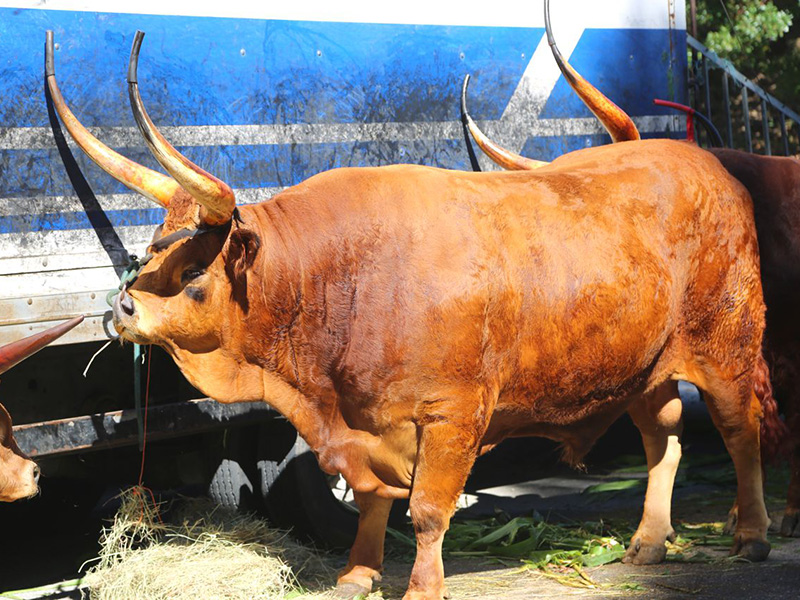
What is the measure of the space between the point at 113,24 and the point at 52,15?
0.26 m

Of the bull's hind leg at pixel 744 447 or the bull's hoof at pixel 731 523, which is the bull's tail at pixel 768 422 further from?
the bull's hoof at pixel 731 523

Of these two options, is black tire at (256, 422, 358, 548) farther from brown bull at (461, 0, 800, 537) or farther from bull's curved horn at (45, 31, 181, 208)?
brown bull at (461, 0, 800, 537)

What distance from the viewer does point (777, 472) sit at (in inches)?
279

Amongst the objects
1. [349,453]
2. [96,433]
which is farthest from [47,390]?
[349,453]

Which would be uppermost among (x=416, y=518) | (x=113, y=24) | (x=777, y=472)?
(x=113, y=24)

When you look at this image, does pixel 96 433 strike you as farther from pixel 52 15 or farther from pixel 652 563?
pixel 652 563

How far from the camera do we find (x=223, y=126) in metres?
5.12

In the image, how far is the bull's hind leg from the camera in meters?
5.15

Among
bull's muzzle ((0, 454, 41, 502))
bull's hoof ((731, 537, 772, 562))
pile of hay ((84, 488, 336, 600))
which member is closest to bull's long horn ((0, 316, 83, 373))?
bull's muzzle ((0, 454, 41, 502))

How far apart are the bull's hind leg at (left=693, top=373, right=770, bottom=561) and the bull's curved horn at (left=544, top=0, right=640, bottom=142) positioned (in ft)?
4.42

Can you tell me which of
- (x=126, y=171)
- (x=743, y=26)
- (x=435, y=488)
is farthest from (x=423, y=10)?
(x=743, y=26)

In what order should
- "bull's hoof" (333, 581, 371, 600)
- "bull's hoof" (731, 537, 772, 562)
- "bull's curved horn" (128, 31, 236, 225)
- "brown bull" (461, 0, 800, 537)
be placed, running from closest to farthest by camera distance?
1. "bull's curved horn" (128, 31, 236, 225)
2. "bull's hoof" (333, 581, 371, 600)
3. "bull's hoof" (731, 537, 772, 562)
4. "brown bull" (461, 0, 800, 537)

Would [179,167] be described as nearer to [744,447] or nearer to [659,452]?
[659,452]

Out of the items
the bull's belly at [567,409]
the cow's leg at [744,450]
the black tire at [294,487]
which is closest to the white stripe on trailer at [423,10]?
the black tire at [294,487]
